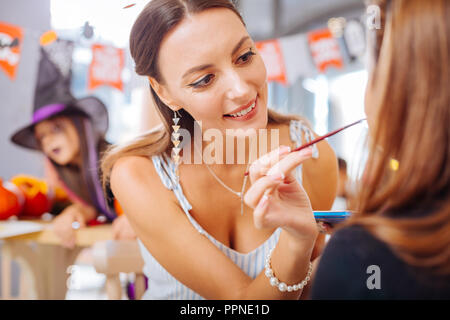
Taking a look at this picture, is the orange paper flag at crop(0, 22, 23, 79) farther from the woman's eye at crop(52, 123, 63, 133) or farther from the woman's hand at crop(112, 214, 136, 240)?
the woman's hand at crop(112, 214, 136, 240)

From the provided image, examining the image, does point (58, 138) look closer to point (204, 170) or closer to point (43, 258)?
point (43, 258)

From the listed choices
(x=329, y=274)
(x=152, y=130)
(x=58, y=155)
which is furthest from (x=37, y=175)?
(x=329, y=274)

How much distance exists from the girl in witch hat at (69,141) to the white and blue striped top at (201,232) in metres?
0.14

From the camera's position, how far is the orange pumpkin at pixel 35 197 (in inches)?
41.7

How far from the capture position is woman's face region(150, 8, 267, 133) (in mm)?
746

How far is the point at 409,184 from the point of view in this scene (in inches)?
19.9

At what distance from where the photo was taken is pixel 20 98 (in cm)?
103

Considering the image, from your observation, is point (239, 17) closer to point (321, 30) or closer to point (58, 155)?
point (321, 30)

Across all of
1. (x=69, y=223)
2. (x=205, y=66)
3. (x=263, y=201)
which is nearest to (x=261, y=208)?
(x=263, y=201)

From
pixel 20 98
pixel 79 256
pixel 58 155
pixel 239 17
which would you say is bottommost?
pixel 79 256

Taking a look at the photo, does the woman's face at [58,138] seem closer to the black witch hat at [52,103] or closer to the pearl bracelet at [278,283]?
the black witch hat at [52,103]

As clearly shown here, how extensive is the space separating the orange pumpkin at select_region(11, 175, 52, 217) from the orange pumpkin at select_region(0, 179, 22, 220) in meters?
0.03

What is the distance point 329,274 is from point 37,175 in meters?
0.79

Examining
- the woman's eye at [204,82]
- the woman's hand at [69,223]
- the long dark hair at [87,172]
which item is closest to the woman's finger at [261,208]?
the woman's eye at [204,82]
